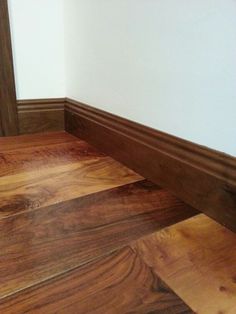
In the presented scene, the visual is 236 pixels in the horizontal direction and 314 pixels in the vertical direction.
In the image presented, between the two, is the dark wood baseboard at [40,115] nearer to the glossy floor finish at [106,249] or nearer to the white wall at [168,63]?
the white wall at [168,63]

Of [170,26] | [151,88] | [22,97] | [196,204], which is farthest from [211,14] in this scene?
[22,97]

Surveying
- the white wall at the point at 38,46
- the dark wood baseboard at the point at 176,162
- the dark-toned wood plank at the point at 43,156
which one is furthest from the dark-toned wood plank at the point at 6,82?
the dark wood baseboard at the point at 176,162

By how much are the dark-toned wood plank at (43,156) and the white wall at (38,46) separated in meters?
A: 0.31

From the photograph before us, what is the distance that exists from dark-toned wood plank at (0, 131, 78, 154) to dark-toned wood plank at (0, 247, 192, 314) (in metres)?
0.74

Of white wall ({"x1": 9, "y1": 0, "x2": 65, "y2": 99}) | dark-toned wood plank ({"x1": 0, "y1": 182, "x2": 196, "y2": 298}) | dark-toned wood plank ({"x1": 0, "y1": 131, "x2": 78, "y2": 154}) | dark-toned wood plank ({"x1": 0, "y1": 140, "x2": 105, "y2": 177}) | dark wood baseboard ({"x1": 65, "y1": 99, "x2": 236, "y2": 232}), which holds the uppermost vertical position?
white wall ({"x1": 9, "y1": 0, "x2": 65, "y2": 99})

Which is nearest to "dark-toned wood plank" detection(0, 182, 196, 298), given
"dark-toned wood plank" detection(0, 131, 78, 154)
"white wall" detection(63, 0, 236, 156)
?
"white wall" detection(63, 0, 236, 156)

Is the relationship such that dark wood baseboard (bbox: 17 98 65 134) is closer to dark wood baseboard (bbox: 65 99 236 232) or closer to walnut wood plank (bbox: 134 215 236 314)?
dark wood baseboard (bbox: 65 99 236 232)

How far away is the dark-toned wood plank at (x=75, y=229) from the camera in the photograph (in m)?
0.48

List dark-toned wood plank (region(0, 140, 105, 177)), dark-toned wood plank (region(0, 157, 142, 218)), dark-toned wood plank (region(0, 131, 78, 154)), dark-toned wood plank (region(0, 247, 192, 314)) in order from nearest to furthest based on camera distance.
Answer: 1. dark-toned wood plank (region(0, 247, 192, 314))
2. dark-toned wood plank (region(0, 157, 142, 218))
3. dark-toned wood plank (region(0, 140, 105, 177))
4. dark-toned wood plank (region(0, 131, 78, 154))

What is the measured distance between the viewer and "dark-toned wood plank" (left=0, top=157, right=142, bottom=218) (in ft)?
2.31

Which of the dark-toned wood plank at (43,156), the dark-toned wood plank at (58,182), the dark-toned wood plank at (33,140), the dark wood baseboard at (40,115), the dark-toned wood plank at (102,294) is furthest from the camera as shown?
the dark wood baseboard at (40,115)

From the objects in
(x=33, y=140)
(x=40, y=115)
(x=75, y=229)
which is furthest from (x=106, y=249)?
(x=40, y=115)

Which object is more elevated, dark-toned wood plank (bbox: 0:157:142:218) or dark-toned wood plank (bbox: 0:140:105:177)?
dark-toned wood plank (bbox: 0:157:142:218)

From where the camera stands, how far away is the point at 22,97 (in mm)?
1253
